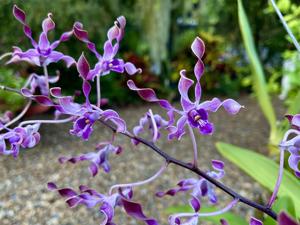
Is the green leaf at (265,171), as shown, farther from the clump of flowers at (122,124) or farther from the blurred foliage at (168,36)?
the blurred foliage at (168,36)

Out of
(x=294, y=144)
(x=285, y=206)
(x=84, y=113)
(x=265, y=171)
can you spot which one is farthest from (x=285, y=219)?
(x=265, y=171)

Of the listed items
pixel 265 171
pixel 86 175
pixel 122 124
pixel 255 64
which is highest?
pixel 122 124

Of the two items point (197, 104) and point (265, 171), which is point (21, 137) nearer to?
point (197, 104)

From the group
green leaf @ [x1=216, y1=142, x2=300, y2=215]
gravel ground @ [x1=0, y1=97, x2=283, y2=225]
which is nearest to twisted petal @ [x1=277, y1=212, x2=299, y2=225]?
green leaf @ [x1=216, y1=142, x2=300, y2=215]

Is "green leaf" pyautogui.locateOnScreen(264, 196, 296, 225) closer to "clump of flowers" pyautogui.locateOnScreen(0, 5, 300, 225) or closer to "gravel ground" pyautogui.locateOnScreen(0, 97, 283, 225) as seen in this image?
"clump of flowers" pyautogui.locateOnScreen(0, 5, 300, 225)

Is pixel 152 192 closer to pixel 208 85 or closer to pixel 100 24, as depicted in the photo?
pixel 100 24

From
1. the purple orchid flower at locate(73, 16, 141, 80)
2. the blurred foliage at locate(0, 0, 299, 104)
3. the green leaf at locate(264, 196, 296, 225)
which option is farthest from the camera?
the blurred foliage at locate(0, 0, 299, 104)
